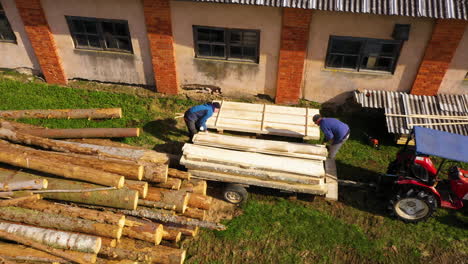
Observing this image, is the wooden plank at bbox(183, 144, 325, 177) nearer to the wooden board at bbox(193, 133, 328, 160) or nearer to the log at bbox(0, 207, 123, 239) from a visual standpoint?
the wooden board at bbox(193, 133, 328, 160)

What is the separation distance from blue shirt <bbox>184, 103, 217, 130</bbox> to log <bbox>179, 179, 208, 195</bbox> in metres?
1.73

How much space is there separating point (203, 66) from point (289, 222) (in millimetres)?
5620

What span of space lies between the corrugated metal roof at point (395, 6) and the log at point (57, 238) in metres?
6.36

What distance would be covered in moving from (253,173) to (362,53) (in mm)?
5109

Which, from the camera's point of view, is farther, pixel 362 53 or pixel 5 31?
pixel 5 31

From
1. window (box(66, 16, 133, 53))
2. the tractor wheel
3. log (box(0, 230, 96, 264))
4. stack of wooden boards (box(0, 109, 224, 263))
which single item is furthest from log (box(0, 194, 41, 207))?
the tractor wheel

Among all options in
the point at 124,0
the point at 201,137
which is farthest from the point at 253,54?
the point at 124,0

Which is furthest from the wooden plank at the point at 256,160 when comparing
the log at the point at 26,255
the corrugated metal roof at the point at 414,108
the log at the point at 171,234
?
the log at the point at 26,255

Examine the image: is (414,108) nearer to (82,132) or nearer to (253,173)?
(253,173)

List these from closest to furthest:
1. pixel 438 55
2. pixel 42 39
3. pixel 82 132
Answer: pixel 82 132 < pixel 438 55 < pixel 42 39

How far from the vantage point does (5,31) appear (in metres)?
11.1

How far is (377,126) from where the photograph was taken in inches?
419

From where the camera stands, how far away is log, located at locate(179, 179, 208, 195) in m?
7.90

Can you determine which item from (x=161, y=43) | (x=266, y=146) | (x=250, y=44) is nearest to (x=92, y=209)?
(x=266, y=146)
